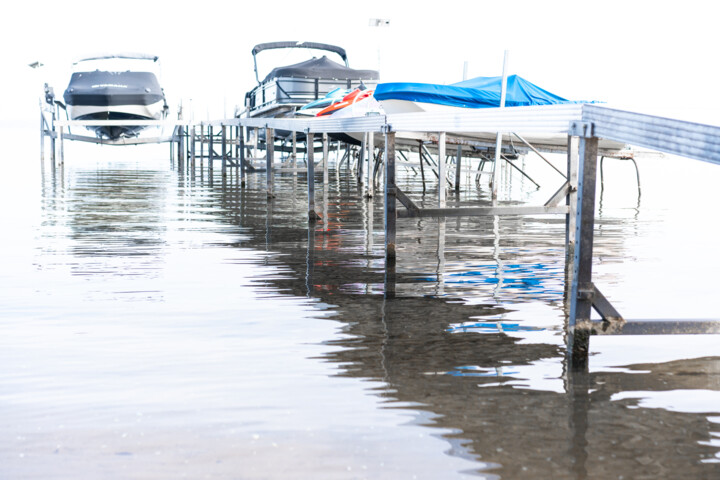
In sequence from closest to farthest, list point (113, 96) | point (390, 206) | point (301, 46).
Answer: point (390, 206), point (301, 46), point (113, 96)

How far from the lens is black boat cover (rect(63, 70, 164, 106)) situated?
22.7 meters

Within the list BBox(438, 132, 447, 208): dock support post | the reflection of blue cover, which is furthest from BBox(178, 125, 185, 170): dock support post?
BBox(438, 132, 447, 208): dock support post

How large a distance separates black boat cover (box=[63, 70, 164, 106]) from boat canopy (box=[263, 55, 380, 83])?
548cm

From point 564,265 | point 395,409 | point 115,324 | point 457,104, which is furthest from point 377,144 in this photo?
point 395,409

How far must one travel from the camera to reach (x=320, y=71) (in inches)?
712

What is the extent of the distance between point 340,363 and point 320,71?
1508 cm

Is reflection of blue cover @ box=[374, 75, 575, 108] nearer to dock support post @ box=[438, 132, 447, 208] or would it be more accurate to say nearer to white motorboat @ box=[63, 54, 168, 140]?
dock support post @ box=[438, 132, 447, 208]

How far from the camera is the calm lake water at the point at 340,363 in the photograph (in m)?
2.51

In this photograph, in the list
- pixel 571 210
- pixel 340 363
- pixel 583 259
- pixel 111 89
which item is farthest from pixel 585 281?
pixel 111 89

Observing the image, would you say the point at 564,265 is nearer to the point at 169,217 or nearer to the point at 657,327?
the point at 657,327

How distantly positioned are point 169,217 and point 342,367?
6.42 metres

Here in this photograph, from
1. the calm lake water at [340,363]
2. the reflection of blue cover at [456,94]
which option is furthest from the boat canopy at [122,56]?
the calm lake water at [340,363]

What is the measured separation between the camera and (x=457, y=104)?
1097 centimetres

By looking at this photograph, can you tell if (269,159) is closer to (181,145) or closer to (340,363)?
(340,363)
